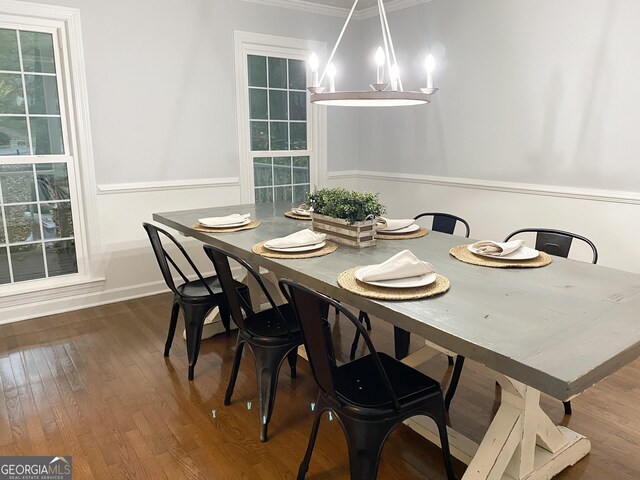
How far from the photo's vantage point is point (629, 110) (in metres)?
3.23

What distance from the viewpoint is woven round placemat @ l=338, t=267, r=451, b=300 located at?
1.62m

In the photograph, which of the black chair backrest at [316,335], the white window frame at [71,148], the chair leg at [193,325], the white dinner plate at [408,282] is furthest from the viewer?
the white window frame at [71,148]

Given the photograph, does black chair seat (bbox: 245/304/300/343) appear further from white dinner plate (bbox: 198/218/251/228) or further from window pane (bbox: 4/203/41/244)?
window pane (bbox: 4/203/41/244)

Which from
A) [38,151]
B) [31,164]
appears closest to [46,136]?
[38,151]

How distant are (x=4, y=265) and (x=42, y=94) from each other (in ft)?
4.27

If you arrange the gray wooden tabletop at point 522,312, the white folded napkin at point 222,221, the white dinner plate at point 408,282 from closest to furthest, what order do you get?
the gray wooden tabletop at point 522,312
the white dinner plate at point 408,282
the white folded napkin at point 222,221

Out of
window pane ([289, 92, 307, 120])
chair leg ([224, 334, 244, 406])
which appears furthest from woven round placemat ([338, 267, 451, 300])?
window pane ([289, 92, 307, 120])

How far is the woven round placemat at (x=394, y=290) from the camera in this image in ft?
5.31

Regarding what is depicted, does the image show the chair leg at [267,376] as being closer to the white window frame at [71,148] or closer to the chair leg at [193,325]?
the chair leg at [193,325]

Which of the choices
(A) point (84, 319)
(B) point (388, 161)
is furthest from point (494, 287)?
(B) point (388, 161)

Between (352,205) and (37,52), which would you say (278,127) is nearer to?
(37,52)

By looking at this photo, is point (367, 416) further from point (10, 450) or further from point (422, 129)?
point (422, 129)

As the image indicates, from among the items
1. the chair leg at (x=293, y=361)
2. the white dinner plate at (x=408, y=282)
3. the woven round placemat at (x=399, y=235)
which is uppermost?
the woven round placemat at (x=399, y=235)

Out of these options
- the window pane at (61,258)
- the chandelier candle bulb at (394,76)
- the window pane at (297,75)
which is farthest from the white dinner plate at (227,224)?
the window pane at (297,75)
